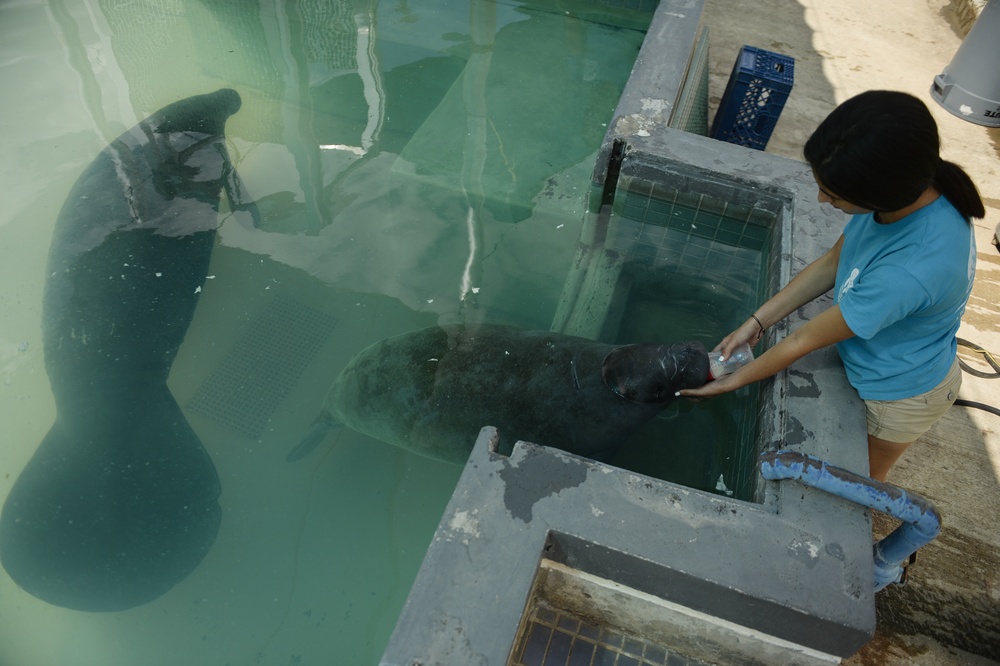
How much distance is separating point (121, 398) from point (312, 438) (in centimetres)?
124

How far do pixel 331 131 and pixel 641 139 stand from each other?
148 inches

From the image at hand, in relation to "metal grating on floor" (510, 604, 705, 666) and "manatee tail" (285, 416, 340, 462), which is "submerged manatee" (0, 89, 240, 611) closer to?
"manatee tail" (285, 416, 340, 462)

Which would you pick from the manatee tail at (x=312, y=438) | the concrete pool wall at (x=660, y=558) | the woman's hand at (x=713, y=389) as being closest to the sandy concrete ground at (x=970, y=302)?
the concrete pool wall at (x=660, y=558)

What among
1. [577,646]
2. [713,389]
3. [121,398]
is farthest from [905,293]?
Answer: [121,398]

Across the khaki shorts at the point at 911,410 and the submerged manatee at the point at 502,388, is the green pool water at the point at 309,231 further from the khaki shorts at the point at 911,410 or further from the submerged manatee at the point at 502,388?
the khaki shorts at the point at 911,410

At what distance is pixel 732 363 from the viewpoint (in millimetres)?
3004

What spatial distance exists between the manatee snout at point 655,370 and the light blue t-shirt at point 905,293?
682 millimetres

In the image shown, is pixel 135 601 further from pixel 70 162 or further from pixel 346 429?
pixel 70 162

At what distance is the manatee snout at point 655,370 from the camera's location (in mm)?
2982

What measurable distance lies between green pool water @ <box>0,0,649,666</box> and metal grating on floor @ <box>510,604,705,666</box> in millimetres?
1163

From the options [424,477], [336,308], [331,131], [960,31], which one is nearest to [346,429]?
[424,477]

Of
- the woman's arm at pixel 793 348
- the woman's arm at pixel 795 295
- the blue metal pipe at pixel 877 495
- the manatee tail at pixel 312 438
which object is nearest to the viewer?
the blue metal pipe at pixel 877 495

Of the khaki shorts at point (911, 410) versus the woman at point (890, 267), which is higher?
the woman at point (890, 267)

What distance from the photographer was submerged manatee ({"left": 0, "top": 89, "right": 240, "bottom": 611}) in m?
3.41
